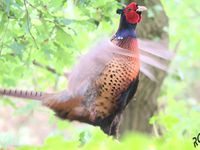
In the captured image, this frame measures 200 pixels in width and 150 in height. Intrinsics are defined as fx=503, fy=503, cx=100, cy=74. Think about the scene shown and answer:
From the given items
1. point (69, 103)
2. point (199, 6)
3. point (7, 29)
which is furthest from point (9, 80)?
point (199, 6)

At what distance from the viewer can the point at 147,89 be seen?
389 cm

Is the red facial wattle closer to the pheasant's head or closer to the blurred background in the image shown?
the pheasant's head

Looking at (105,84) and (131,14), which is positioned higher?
Answer: (131,14)

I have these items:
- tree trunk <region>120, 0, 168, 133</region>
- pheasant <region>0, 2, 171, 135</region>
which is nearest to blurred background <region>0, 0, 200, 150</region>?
tree trunk <region>120, 0, 168, 133</region>

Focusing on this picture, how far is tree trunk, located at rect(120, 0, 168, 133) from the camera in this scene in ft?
11.8

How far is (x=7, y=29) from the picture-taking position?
238 centimetres

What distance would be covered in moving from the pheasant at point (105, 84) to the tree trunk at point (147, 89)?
1.46 m

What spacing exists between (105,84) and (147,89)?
1.99 metres

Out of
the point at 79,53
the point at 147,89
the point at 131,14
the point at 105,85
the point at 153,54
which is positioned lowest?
the point at 147,89

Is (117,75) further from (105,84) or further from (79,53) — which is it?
(79,53)

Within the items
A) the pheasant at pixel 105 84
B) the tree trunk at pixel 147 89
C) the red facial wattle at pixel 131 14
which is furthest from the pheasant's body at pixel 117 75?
the tree trunk at pixel 147 89

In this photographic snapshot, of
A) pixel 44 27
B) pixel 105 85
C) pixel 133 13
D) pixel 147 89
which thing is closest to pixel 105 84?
pixel 105 85

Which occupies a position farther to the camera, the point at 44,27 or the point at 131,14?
the point at 44,27

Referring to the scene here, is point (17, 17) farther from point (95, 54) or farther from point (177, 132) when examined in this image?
point (177, 132)
